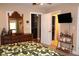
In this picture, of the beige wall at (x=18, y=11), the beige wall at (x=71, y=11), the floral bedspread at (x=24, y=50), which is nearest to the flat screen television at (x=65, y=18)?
the beige wall at (x=71, y=11)

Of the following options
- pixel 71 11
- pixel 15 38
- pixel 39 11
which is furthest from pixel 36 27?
pixel 71 11

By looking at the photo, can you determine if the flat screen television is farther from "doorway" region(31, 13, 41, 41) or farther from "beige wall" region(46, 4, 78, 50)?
"doorway" region(31, 13, 41, 41)

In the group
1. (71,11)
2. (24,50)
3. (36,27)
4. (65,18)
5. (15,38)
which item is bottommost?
(24,50)

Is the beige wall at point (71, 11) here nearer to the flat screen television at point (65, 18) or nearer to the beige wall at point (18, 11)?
the flat screen television at point (65, 18)

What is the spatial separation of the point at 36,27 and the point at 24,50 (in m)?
0.40

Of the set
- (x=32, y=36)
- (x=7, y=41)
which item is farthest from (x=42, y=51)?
(x=7, y=41)

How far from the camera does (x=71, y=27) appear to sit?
1.76 m

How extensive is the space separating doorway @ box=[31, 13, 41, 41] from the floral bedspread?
0.49 ft

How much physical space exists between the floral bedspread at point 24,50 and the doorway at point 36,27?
150 millimetres

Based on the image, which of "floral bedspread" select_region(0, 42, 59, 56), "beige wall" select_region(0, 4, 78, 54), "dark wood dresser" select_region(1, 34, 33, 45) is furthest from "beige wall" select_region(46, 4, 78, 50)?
"dark wood dresser" select_region(1, 34, 33, 45)

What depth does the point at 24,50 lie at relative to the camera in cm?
179

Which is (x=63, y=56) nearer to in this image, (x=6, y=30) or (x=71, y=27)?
(x=71, y=27)

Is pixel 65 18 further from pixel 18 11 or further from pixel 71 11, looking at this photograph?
pixel 18 11

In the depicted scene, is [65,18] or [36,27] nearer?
[65,18]
